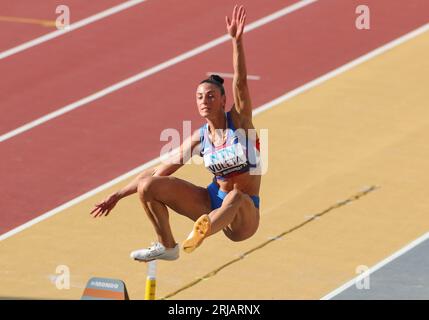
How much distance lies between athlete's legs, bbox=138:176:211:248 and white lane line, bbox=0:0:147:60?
10488mm

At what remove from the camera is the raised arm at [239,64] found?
45.1ft

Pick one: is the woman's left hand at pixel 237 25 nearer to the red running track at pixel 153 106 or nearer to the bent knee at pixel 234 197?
the bent knee at pixel 234 197

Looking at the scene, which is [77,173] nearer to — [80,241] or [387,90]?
[80,241]

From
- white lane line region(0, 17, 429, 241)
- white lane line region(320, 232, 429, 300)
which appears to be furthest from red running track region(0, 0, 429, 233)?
white lane line region(320, 232, 429, 300)

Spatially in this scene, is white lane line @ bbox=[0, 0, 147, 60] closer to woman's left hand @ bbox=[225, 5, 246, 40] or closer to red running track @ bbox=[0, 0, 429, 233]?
red running track @ bbox=[0, 0, 429, 233]

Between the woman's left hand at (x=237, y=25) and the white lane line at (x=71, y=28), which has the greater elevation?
the white lane line at (x=71, y=28)

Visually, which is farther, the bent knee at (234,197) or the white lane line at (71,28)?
the white lane line at (71,28)

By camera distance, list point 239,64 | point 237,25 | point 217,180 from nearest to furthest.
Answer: point 237,25, point 239,64, point 217,180

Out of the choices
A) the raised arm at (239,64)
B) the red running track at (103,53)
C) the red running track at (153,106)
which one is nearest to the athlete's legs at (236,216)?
the raised arm at (239,64)

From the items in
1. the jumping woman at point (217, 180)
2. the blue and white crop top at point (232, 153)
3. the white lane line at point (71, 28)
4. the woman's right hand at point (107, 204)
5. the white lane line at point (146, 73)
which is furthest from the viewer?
the white lane line at point (71, 28)

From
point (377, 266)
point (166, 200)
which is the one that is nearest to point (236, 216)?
point (166, 200)

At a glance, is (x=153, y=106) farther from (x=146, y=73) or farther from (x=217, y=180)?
(x=217, y=180)

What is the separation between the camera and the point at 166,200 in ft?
46.9

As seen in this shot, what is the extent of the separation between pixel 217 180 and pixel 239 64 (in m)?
1.45
